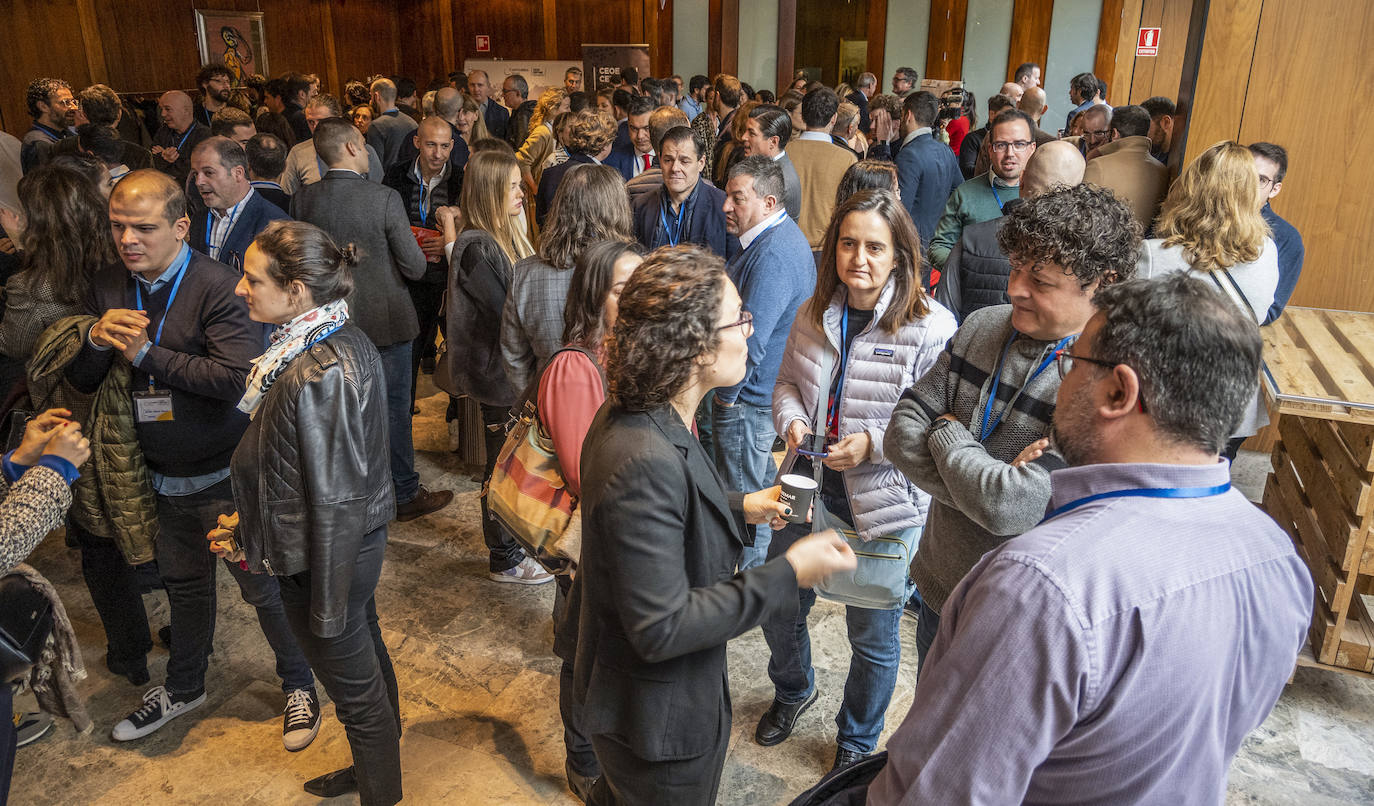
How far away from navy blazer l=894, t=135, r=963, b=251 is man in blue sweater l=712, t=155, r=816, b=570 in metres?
2.29

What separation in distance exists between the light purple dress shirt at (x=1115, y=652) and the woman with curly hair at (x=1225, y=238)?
7.78 feet

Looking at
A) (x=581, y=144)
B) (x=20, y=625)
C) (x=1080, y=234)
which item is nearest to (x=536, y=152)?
(x=581, y=144)

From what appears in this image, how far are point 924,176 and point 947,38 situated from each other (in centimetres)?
816

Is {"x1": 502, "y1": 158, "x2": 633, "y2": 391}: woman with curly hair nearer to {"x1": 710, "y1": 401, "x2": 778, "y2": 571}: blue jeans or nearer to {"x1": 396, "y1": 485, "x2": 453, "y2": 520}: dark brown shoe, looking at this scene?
{"x1": 710, "y1": 401, "x2": 778, "y2": 571}: blue jeans

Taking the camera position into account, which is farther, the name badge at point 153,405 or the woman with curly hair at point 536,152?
the woman with curly hair at point 536,152

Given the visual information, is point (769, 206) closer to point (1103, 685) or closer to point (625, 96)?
point (1103, 685)

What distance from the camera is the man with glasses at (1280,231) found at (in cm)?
376

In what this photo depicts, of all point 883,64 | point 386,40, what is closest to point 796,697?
point 883,64

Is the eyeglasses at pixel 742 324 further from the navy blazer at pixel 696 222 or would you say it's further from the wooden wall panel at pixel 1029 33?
the wooden wall panel at pixel 1029 33

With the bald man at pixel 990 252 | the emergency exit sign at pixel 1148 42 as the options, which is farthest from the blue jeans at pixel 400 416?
the emergency exit sign at pixel 1148 42

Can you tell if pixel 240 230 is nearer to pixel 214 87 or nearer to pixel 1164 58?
pixel 214 87

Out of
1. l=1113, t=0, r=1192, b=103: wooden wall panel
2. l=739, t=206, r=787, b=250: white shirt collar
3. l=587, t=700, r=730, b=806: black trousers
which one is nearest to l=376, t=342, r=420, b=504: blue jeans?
l=739, t=206, r=787, b=250: white shirt collar

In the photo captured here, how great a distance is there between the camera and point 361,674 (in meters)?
2.46

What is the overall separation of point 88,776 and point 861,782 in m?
2.60
